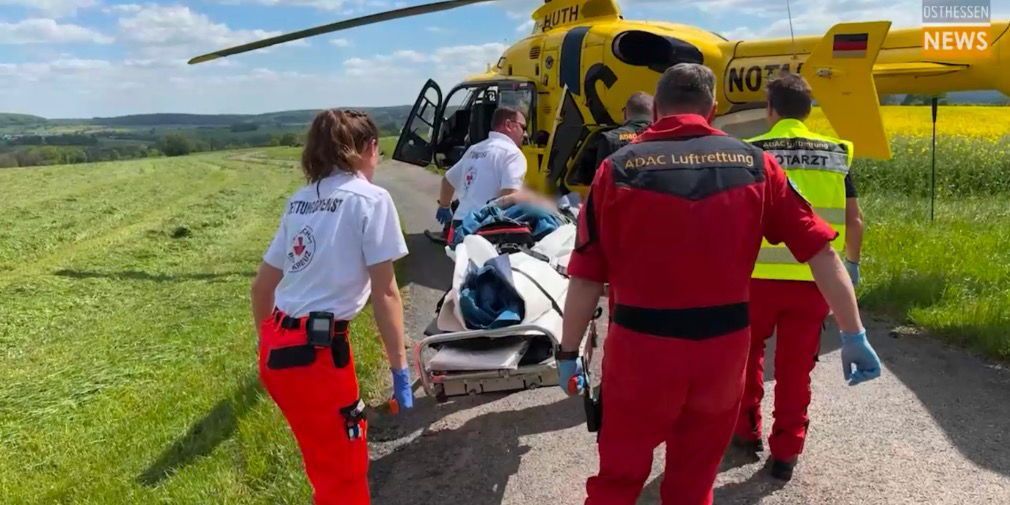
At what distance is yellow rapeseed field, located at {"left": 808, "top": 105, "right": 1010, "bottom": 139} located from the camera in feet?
61.3

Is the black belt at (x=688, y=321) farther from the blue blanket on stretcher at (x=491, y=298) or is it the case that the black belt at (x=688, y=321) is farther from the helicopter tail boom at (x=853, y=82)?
the helicopter tail boom at (x=853, y=82)

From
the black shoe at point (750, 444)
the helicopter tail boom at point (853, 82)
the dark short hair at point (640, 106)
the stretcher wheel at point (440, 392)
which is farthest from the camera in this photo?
the helicopter tail boom at point (853, 82)

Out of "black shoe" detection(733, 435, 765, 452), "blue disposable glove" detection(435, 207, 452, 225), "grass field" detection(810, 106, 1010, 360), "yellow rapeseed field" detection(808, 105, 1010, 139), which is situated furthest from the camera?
"yellow rapeseed field" detection(808, 105, 1010, 139)

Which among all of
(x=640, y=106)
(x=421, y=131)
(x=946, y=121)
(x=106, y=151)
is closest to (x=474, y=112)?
(x=421, y=131)

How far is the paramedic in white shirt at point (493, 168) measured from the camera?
5957mm

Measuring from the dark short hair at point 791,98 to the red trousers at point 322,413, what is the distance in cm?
260

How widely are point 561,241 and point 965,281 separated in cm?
404

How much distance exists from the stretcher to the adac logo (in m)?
1.19

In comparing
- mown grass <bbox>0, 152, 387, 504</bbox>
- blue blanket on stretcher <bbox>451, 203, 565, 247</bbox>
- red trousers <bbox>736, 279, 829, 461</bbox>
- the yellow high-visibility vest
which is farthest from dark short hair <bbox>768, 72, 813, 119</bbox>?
mown grass <bbox>0, 152, 387, 504</bbox>

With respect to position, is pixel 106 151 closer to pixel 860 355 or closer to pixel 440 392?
pixel 440 392

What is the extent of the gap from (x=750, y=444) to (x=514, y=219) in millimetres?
2252

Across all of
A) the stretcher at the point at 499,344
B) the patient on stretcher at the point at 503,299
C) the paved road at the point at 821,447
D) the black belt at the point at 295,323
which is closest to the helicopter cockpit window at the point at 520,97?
the patient on stretcher at the point at 503,299

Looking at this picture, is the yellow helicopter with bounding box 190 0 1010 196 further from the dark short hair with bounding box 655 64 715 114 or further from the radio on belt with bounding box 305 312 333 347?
the radio on belt with bounding box 305 312 333 347

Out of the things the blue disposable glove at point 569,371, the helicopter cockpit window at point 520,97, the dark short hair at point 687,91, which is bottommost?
the blue disposable glove at point 569,371
